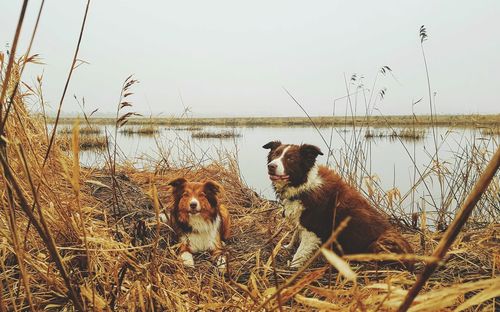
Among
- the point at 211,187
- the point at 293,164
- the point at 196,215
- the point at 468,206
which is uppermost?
the point at 468,206

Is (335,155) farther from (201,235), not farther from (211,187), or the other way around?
(201,235)

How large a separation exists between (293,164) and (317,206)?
0.51m

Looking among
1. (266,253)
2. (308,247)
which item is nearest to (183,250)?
(266,253)

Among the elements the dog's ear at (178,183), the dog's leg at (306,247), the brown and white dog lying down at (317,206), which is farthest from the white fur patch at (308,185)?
the dog's ear at (178,183)

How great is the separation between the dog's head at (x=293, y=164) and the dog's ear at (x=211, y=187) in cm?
67

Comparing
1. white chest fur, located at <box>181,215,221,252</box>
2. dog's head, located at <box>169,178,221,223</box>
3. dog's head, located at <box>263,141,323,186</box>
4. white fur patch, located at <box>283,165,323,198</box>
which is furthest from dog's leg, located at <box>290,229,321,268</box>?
dog's head, located at <box>169,178,221,223</box>

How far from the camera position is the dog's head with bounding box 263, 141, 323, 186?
3666 millimetres

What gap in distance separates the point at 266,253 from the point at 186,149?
450 cm

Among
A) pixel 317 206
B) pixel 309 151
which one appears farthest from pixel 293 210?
pixel 309 151

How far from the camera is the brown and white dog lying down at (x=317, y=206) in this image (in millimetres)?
3182

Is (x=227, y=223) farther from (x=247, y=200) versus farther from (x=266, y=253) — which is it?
(x=247, y=200)

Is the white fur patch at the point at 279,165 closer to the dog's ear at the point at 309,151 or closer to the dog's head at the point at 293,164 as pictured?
the dog's head at the point at 293,164

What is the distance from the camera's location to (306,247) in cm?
349

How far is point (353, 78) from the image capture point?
5051mm
